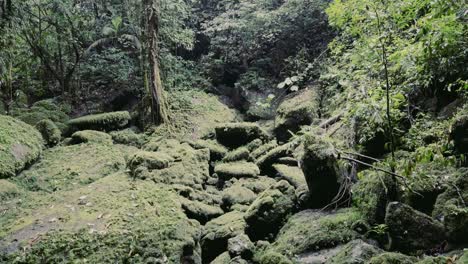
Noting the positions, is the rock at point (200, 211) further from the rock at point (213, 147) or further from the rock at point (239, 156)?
the rock at point (213, 147)

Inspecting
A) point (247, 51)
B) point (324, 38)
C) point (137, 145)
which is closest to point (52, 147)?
point (137, 145)

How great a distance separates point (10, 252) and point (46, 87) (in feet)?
32.0

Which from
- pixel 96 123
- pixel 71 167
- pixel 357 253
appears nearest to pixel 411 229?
pixel 357 253

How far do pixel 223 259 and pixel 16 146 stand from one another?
18.7ft

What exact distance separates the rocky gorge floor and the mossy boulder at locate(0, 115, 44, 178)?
0.03 meters

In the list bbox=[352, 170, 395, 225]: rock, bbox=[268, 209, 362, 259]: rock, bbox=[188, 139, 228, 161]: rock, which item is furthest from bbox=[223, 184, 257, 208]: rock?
bbox=[352, 170, 395, 225]: rock

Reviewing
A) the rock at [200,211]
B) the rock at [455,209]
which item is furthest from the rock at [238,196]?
the rock at [455,209]

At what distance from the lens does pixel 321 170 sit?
622 cm

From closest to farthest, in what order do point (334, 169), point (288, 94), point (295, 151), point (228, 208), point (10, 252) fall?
point (10, 252)
point (334, 169)
point (228, 208)
point (295, 151)
point (288, 94)

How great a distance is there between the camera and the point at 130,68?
1288cm

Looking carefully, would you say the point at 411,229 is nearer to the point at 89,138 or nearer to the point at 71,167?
the point at 71,167

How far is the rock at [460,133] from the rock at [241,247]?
313cm

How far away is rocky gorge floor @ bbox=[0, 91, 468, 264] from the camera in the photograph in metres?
4.73

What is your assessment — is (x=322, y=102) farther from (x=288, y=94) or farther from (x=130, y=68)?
(x=130, y=68)
